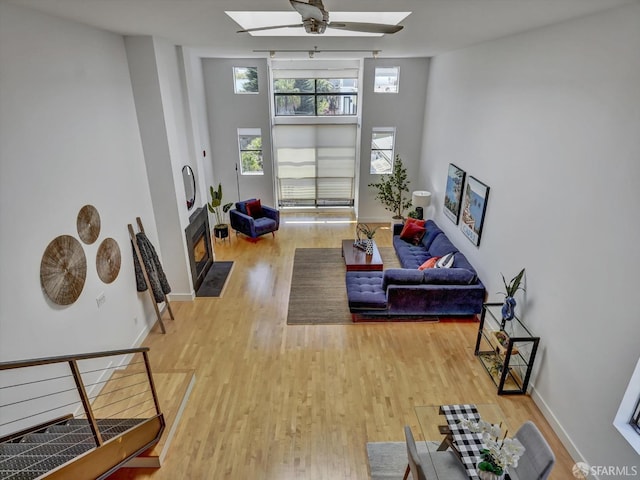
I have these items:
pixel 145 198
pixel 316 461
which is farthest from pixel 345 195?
pixel 316 461

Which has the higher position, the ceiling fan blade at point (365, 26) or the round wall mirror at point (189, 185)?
the ceiling fan blade at point (365, 26)

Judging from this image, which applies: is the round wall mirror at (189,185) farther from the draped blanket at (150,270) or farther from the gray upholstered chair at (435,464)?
the gray upholstered chair at (435,464)

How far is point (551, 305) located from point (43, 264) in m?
5.31

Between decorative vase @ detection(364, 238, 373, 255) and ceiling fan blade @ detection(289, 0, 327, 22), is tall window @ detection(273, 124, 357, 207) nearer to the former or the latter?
decorative vase @ detection(364, 238, 373, 255)

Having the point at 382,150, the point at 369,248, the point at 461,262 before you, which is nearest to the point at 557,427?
the point at 461,262

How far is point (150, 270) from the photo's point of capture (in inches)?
227

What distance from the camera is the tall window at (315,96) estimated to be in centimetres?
992

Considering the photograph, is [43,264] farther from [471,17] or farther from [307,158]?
[307,158]

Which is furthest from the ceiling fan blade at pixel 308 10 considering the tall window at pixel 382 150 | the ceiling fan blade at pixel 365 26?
the tall window at pixel 382 150

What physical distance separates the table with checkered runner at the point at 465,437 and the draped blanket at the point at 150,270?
173 inches

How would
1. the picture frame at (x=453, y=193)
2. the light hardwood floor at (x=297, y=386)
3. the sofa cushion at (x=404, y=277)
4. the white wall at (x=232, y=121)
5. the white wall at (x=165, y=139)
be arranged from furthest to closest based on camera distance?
1. the white wall at (x=232, y=121)
2. the picture frame at (x=453, y=193)
3. the sofa cushion at (x=404, y=277)
4. the white wall at (x=165, y=139)
5. the light hardwood floor at (x=297, y=386)

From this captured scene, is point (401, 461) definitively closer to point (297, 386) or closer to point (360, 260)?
point (297, 386)

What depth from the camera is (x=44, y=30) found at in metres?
3.71

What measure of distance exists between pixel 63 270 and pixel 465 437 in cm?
420
